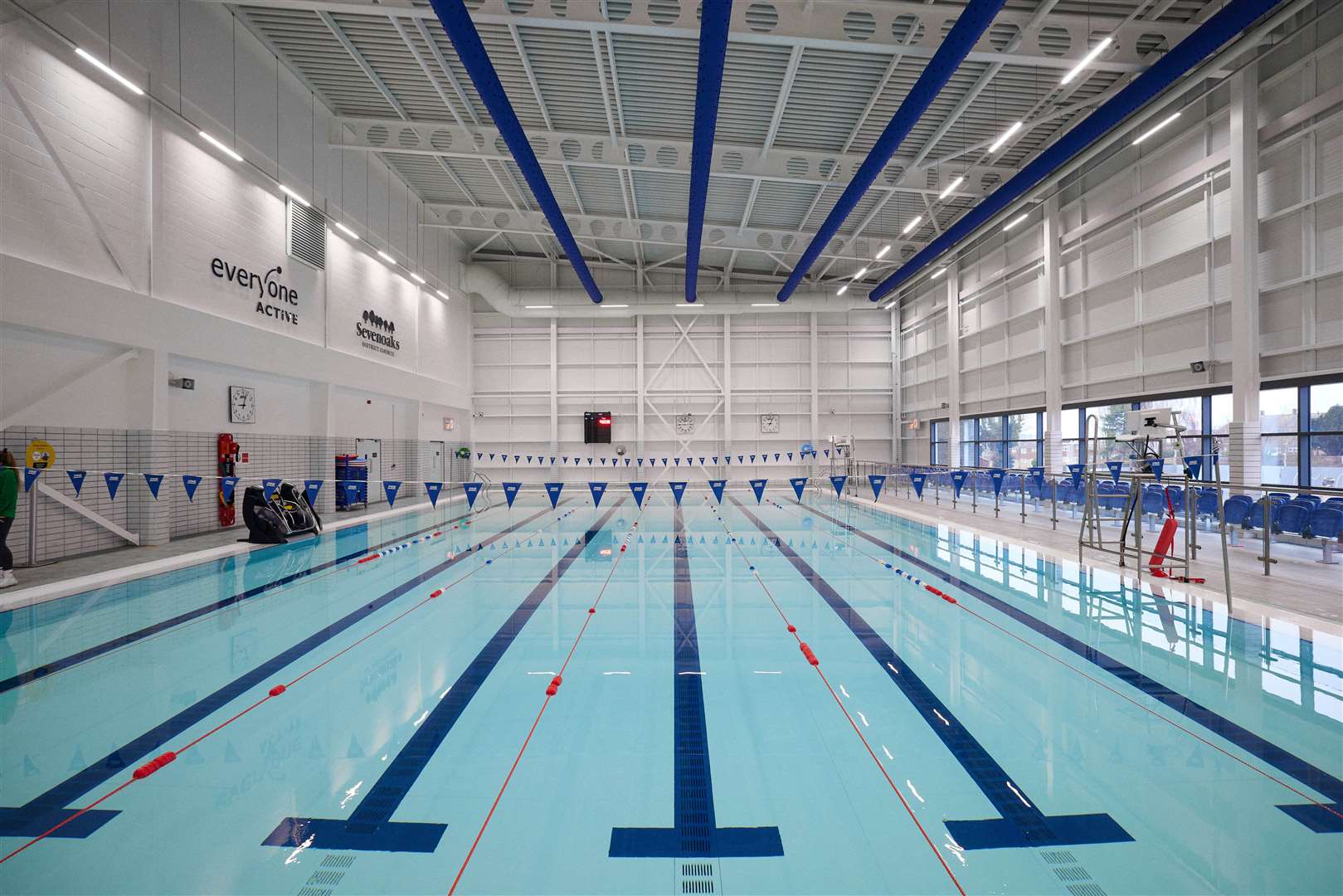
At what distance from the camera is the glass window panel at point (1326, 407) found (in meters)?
8.70

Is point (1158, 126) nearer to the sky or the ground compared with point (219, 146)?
nearer to the sky

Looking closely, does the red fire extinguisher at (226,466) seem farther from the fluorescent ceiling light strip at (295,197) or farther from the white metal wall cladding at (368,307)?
the fluorescent ceiling light strip at (295,197)

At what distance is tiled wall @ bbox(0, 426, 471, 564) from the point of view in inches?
288

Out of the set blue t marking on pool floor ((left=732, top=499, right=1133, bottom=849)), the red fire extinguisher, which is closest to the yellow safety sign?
the red fire extinguisher

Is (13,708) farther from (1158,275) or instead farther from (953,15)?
(1158,275)

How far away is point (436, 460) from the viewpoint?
19016 millimetres

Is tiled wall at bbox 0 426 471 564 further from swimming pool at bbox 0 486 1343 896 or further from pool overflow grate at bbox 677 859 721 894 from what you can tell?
pool overflow grate at bbox 677 859 721 894

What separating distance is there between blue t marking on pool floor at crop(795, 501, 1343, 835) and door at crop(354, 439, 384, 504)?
14.5 metres

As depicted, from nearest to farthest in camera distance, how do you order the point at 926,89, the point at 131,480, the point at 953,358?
1. the point at 926,89
2. the point at 131,480
3. the point at 953,358

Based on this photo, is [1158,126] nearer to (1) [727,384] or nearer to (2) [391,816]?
(1) [727,384]

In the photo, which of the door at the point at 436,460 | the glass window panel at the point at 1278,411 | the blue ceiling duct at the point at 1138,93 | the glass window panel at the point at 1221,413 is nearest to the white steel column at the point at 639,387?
the door at the point at 436,460

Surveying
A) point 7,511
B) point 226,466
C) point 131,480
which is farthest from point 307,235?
point 7,511

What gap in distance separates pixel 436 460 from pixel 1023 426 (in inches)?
717

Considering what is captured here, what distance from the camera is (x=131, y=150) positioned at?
8234 mm
